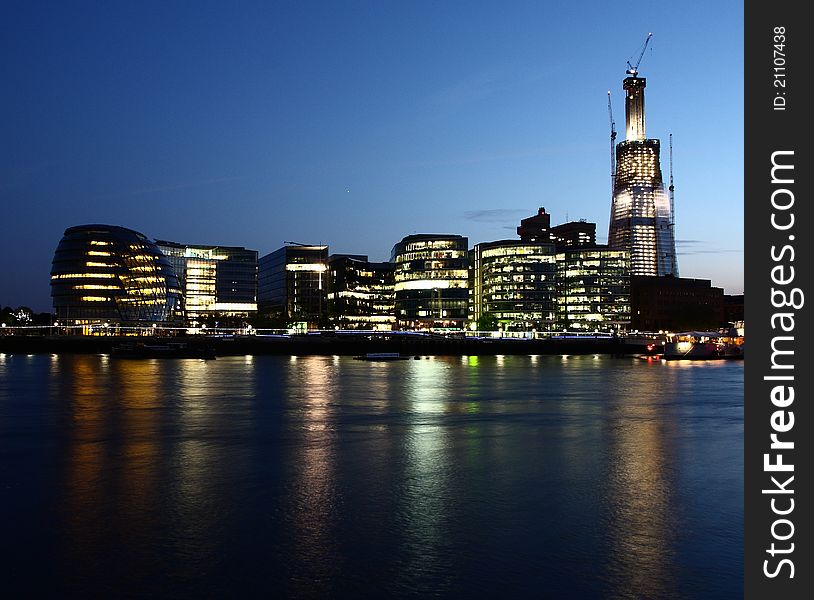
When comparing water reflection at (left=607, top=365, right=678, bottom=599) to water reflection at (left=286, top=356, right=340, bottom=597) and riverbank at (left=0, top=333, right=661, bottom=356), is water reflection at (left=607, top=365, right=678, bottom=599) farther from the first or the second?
riverbank at (left=0, top=333, right=661, bottom=356)

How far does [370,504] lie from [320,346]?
467ft

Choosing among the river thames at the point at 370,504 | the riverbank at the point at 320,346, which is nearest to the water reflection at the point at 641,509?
the river thames at the point at 370,504

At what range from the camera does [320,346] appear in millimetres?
161500

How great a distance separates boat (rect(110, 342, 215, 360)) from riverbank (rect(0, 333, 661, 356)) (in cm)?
1463

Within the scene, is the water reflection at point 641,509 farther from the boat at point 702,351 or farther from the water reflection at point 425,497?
the boat at point 702,351

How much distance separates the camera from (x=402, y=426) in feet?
121

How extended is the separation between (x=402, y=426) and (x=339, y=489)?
15.1m

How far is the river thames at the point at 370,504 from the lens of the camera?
14453 millimetres

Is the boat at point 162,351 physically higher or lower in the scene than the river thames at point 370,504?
lower

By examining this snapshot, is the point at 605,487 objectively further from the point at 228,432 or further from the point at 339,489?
the point at 228,432

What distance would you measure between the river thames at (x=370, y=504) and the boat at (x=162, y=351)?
301 ft
